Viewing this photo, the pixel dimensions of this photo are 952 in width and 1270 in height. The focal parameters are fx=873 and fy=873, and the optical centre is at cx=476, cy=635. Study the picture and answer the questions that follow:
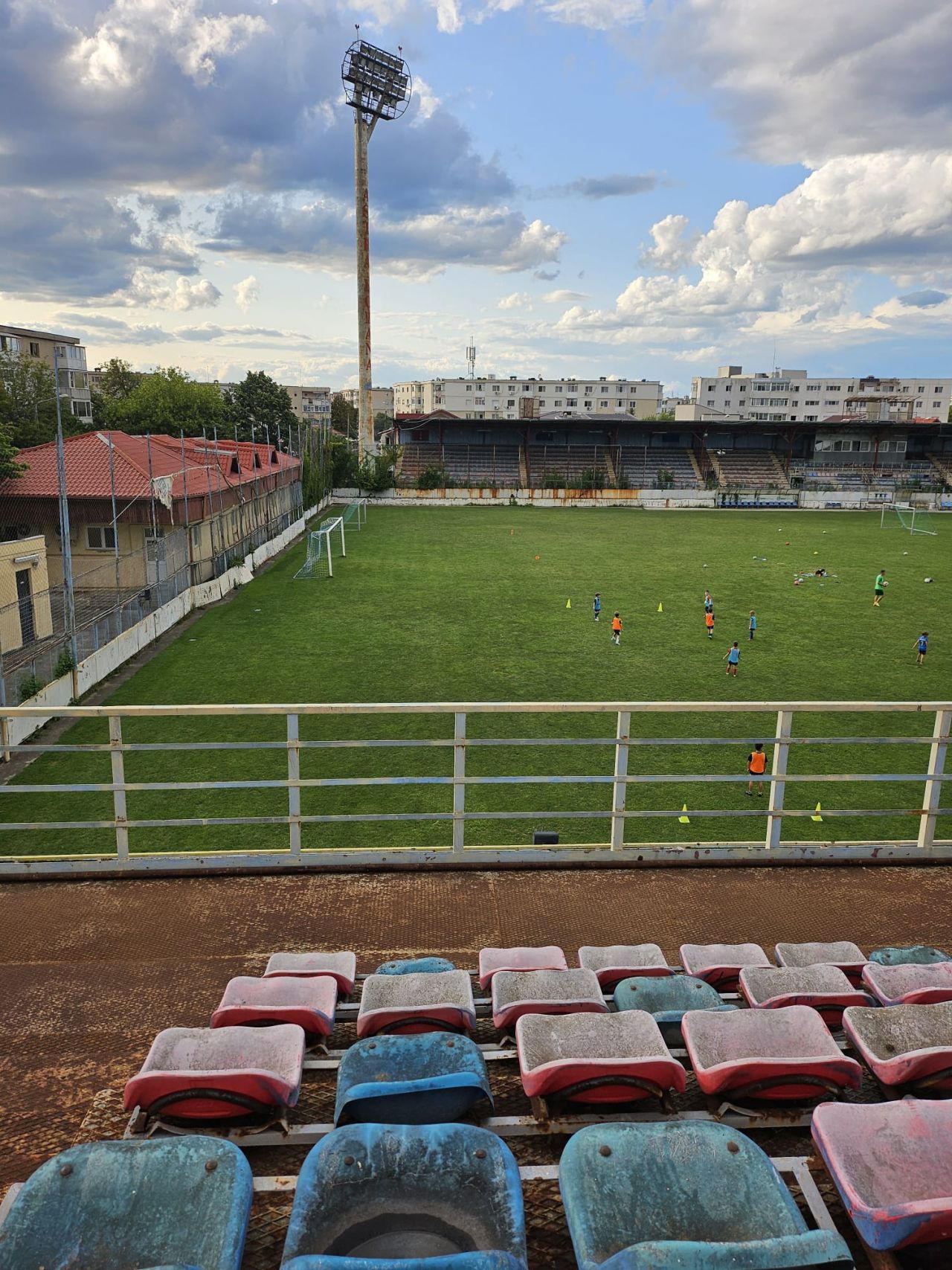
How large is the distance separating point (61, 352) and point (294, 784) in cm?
8153

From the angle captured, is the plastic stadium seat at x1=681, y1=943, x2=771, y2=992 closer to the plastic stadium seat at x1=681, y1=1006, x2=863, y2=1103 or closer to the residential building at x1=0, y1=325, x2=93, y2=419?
the plastic stadium seat at x1=681, y1=1006, x2=863, y2=1103

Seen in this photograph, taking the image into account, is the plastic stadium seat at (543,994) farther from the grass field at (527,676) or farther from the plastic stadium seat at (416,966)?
the grass field at (527,676)

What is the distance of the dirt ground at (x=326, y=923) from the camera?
13.4 ft

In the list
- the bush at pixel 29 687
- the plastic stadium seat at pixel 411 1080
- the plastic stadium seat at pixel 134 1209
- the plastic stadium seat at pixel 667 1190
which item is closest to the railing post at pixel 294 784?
the plastic stadium seat at pixel 411 1080

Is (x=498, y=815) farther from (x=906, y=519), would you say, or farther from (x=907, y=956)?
(x=906, y=519)

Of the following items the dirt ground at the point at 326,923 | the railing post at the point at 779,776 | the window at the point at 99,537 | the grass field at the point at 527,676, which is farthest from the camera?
the window at the point at 99,537

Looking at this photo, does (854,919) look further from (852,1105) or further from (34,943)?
(34,943)

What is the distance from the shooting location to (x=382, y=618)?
25.4 m

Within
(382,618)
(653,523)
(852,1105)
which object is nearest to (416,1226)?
(852,1105)

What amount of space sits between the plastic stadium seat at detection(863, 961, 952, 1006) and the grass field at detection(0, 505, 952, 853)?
763 cm

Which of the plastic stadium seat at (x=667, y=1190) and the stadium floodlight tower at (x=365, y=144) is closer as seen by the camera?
the plastic stadium seat at (x=667, y=1190)

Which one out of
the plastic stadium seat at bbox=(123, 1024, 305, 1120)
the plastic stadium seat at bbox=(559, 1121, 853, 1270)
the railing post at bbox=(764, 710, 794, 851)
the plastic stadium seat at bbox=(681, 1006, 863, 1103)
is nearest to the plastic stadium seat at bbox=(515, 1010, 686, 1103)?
the plastic stadium seat at bbox=(681, 1006, 863, 1103)

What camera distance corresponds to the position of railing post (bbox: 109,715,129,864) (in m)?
5.21

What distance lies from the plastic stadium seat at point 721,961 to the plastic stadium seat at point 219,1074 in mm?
1928
